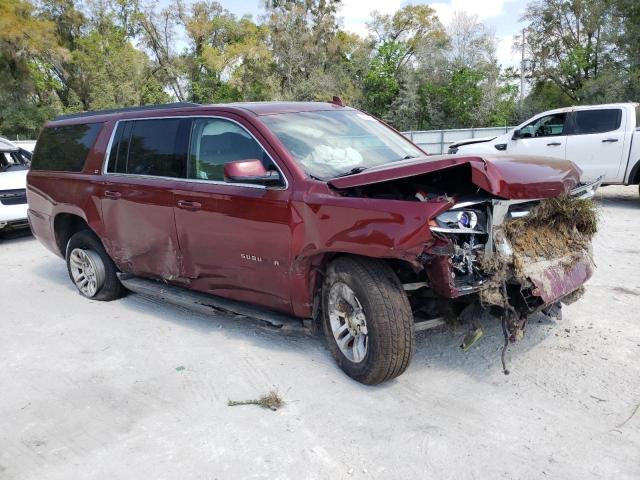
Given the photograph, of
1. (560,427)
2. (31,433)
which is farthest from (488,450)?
(31,433)

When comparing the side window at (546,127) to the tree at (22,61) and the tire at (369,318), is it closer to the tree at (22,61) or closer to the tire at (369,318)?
the tire at (369,318)

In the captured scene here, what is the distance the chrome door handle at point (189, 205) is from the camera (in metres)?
4.42

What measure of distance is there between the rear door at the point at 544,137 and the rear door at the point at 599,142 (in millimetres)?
184

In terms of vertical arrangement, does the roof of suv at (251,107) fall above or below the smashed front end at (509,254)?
above

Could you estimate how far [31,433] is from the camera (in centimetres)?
334

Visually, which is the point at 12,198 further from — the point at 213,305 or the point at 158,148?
the point at 213,305

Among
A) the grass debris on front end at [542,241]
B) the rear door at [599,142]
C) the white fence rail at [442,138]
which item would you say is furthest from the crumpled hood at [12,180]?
the white fence rail at [442,138]

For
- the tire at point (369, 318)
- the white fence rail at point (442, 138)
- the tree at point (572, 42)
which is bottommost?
the white fence rail at point (442, 138)

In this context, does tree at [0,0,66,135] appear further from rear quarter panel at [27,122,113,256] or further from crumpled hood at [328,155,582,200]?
crumpled hood at [328,155,582,200]

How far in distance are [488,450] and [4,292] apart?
581 centimetres

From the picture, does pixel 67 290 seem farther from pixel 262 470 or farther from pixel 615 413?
pixel 615 413

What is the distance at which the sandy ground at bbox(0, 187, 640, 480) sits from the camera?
9.55ft

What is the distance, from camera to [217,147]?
442 cm

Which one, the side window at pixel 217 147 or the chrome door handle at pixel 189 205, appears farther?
the chrome door handle at pixel 189 205
